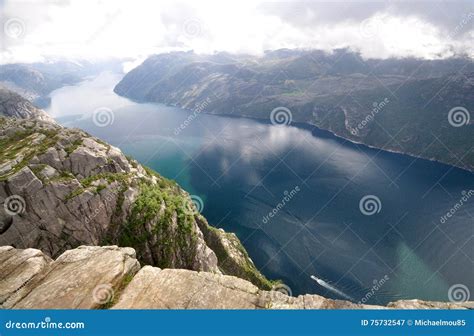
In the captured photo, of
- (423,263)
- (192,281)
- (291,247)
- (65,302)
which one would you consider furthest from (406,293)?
(65,302)

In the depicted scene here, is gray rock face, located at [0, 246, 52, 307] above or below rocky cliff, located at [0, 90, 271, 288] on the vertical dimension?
above

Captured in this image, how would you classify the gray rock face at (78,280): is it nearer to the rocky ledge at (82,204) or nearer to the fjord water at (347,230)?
the rocky ledge at (82,204)

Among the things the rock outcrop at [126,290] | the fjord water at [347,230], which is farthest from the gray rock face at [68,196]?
the fjord water at [347,230]

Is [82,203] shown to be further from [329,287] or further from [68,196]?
[329,287]

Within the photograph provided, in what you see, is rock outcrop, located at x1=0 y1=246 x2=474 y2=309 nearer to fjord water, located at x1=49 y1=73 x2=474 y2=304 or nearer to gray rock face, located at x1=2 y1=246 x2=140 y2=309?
gray rock face, located at x1=2 y1=246 x2=140 y2=309

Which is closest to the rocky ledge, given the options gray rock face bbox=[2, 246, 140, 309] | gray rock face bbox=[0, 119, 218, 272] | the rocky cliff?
the rocky cliff

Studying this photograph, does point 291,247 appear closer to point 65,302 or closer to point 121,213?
point 121,213
